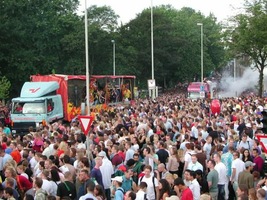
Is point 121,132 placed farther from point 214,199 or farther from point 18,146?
point 214,199

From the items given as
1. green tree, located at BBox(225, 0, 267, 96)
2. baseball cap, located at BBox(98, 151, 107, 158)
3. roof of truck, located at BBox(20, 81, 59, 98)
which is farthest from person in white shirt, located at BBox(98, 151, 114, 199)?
green tree, located at BBox(225, 0, 267, 96)

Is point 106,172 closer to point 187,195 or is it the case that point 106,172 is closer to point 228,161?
point 228,161

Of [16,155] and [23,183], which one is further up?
[16,155]

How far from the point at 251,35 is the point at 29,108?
24027mm

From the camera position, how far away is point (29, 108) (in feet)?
109

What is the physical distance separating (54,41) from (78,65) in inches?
145

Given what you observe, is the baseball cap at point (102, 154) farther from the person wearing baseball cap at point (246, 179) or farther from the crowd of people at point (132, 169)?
the person wearing baseball cap at point (246, 179)

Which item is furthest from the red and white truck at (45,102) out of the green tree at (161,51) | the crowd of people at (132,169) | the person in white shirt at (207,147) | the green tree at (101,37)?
the green tree at (161,51)

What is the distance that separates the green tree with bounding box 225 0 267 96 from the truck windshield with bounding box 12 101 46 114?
75.6 feet

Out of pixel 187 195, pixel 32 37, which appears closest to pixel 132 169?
pixel 187 195

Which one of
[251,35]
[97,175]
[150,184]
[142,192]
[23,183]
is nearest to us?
[142,192]

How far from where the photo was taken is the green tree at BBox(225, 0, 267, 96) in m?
50.8

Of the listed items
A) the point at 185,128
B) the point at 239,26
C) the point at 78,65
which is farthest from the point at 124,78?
the point at 185,128

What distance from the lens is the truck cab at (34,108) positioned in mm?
32594
